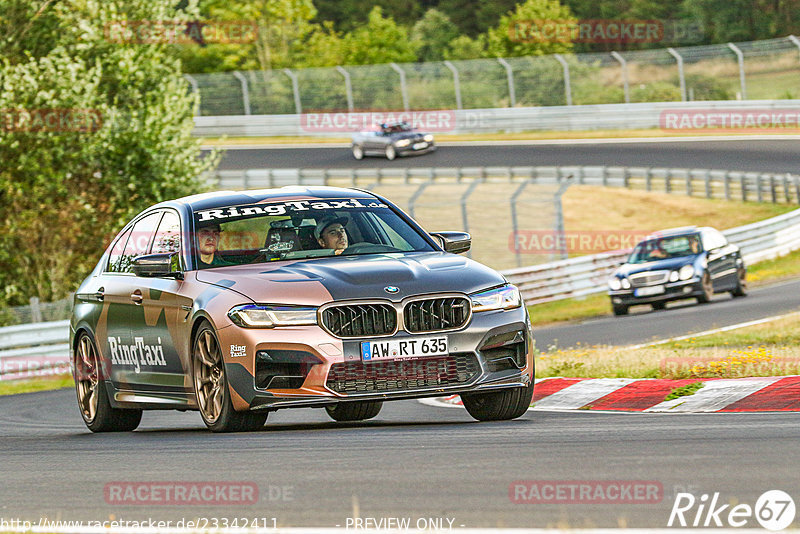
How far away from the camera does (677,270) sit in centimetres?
2405

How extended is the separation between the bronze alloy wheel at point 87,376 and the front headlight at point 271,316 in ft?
8.72

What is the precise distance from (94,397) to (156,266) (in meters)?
1.89

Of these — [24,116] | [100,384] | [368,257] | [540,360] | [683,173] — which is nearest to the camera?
[368,257]

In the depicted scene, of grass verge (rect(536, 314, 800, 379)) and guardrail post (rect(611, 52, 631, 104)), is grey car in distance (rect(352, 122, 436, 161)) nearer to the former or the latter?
guardrail post (rect(611, 52, 631, 104))

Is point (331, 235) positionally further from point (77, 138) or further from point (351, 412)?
point (77, 138)

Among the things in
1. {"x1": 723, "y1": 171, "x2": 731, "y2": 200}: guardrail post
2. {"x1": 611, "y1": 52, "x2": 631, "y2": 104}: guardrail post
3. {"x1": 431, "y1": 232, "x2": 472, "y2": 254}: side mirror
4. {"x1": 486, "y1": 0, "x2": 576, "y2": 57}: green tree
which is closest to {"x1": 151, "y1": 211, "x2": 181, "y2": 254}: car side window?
{"x1": 431, "y1": 232, "x2": 472, "y2": 254}: side mirror

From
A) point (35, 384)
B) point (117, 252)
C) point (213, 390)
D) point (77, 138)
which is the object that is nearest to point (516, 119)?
point (77, 138)

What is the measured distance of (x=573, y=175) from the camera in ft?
135

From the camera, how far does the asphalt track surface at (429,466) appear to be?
5406 millimetres

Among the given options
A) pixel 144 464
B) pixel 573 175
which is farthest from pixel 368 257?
pixel 573 175

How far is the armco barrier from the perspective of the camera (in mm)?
20609

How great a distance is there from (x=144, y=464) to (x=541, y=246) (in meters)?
25.4

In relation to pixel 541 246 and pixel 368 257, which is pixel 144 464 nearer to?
pixel 368 257

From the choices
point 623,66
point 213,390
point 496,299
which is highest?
point 496,299
